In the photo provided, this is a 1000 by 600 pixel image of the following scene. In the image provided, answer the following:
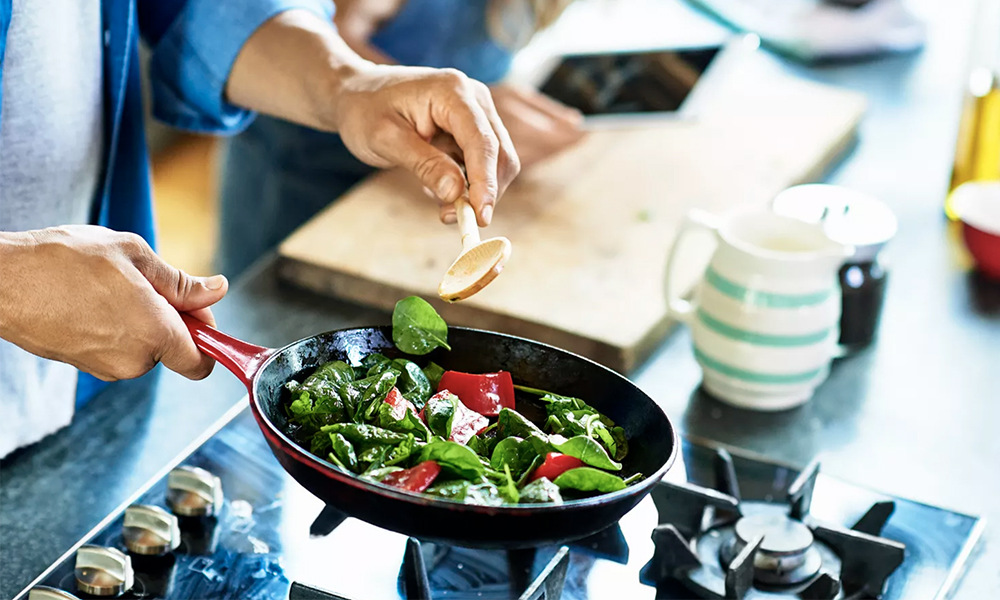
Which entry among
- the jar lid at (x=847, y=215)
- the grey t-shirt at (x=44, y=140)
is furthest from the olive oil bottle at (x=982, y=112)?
the grey t-shirt at (x=44, y=140)

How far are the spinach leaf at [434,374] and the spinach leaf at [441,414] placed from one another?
6 centimetres

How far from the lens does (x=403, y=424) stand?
83 centimetres

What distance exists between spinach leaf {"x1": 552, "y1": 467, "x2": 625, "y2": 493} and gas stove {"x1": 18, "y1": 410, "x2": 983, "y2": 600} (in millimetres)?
105

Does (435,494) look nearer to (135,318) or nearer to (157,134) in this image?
(135,318)

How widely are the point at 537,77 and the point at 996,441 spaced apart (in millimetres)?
889

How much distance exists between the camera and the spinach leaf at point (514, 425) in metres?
0.85

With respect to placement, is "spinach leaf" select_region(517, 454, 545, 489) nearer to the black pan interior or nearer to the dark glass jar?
the black pan interior

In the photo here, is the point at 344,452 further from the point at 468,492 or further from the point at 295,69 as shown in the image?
the point at 295,69

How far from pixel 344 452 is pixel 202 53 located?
0.59 meters

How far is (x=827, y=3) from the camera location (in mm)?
2188

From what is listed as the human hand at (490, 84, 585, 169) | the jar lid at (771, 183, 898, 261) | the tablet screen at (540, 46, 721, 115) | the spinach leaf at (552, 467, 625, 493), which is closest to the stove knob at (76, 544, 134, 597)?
the spinach leaf at (552, 467, 625, 493)

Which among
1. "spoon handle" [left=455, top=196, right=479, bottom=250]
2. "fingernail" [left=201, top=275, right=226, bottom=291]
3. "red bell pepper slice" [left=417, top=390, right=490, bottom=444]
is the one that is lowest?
"red bell pepper slice" [left=417, top=390, right=490, bottom=444]

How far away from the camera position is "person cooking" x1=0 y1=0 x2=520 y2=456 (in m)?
0.80

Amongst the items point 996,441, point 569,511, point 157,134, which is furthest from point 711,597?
point 157,134
